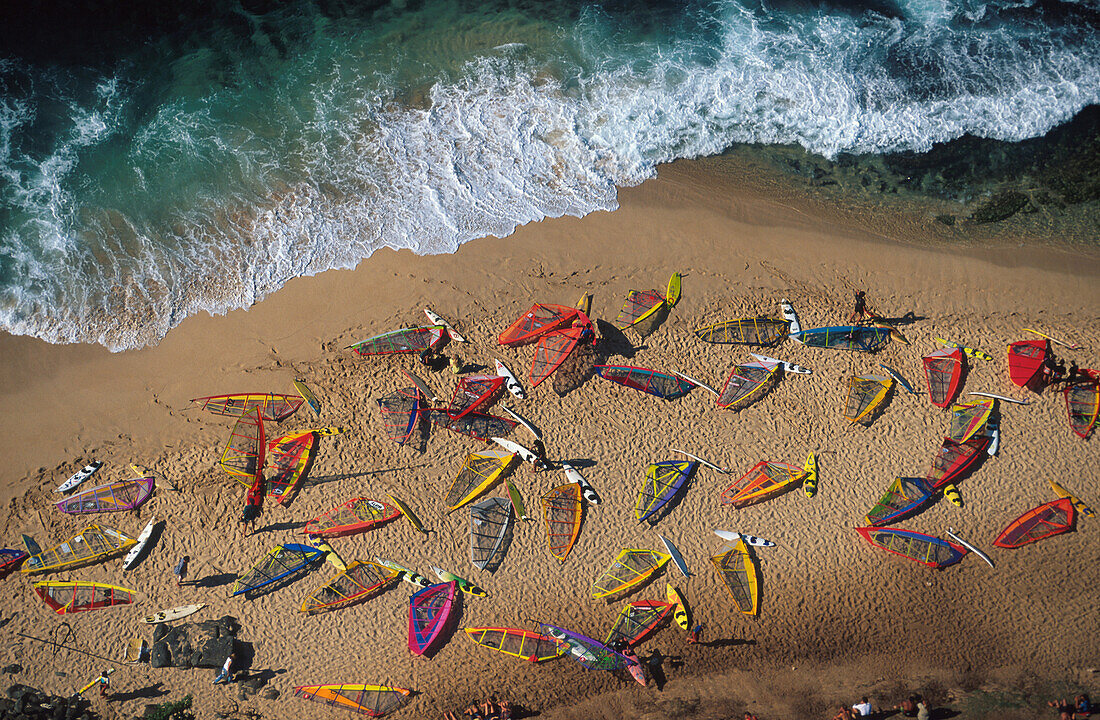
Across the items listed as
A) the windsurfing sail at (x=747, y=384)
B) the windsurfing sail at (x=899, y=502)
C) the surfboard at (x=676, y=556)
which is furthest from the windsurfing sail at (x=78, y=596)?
the windsurfing sail at (x=899, y=502)

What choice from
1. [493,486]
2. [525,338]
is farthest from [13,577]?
[525,338]

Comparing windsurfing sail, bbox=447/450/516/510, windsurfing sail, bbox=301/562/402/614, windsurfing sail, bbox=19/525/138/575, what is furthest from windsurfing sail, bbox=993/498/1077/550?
windsurfing sail, bbox=19/525/138/575

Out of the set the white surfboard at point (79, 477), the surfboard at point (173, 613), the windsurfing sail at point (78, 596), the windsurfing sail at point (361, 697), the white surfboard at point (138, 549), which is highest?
the white surfboard at point (79, 477)

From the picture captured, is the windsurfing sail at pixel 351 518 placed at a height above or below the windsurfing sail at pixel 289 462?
below

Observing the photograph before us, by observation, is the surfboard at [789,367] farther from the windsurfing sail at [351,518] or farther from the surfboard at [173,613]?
the surfboard at [173,613]

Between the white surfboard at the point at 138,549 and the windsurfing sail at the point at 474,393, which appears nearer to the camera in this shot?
the white surfboard at the point at 138,549

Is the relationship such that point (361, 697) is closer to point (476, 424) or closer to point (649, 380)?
point (476, 424)
